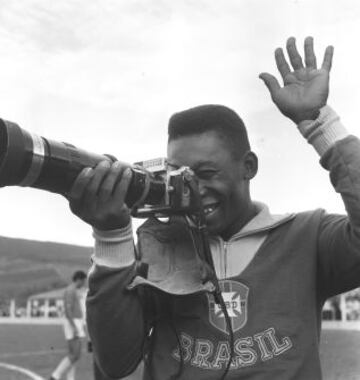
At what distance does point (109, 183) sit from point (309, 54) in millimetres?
713

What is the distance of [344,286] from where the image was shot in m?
2.02

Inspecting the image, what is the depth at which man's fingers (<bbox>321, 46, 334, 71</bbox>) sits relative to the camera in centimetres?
207

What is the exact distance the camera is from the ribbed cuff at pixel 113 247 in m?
1.91

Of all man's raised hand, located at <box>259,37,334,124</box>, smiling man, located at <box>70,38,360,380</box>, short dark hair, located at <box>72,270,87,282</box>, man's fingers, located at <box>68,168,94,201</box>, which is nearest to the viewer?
man's fingers, located at <box>68,168,94,201</box>

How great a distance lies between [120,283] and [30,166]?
42cm

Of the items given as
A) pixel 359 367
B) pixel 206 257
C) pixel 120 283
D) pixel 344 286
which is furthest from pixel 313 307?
pixel 359 367

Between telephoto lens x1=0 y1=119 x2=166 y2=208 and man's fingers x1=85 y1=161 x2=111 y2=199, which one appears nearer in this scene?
telephoto lens x1=0 y1=119 x2=166 y2=208

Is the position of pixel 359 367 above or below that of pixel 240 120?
below

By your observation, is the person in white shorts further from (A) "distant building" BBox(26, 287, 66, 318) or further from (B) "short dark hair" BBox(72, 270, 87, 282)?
(A) "distant building" BBox(26, 287, 66, 318)

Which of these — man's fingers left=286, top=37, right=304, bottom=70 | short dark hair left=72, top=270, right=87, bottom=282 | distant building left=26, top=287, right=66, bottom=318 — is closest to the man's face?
man's fingers left=286, top=37, right=304, bottom=70

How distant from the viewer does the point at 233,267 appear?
2.04 meters

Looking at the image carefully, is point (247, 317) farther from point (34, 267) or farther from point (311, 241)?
point (34, 267)

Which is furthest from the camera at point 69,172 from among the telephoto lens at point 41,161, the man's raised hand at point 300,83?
the man's raised hand at point 300,83

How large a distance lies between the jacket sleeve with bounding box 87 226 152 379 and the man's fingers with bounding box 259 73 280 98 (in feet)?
1.86
